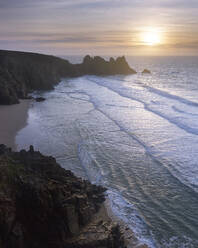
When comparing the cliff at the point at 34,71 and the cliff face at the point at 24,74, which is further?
the cliff at the point at 34,71

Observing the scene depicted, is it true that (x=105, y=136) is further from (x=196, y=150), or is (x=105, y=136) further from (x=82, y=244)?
(x=82, y=244)

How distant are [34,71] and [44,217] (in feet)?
169

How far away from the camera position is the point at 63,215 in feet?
33.8

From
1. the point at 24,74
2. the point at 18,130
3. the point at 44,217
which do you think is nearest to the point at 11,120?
the point at 18,130

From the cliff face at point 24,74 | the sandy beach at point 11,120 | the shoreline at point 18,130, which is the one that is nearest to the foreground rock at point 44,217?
the shoreline at point 18,130

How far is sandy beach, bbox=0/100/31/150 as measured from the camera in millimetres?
22672

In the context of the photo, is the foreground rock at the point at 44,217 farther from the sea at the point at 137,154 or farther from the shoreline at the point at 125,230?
the sea at the point at 137,154

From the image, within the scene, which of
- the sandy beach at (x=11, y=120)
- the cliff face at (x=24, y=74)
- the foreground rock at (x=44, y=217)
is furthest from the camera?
the cliff face at (x=24, y=74)

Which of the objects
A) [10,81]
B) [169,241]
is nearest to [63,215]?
[169,241]

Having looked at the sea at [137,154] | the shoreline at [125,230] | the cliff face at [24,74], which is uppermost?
the cliff face at [24,74]

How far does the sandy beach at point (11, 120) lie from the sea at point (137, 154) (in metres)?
0.67

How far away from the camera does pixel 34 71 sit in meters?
58.8

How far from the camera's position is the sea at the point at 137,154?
12883 millimetres

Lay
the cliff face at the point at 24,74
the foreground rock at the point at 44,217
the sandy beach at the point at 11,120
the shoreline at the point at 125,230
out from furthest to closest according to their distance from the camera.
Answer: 1. the cliff face at the point at 24,74
2. the sandy beach at the point at 11,120
3. the shoreline at the point at 125,230
4. the foreground rock at the point at 44,217
